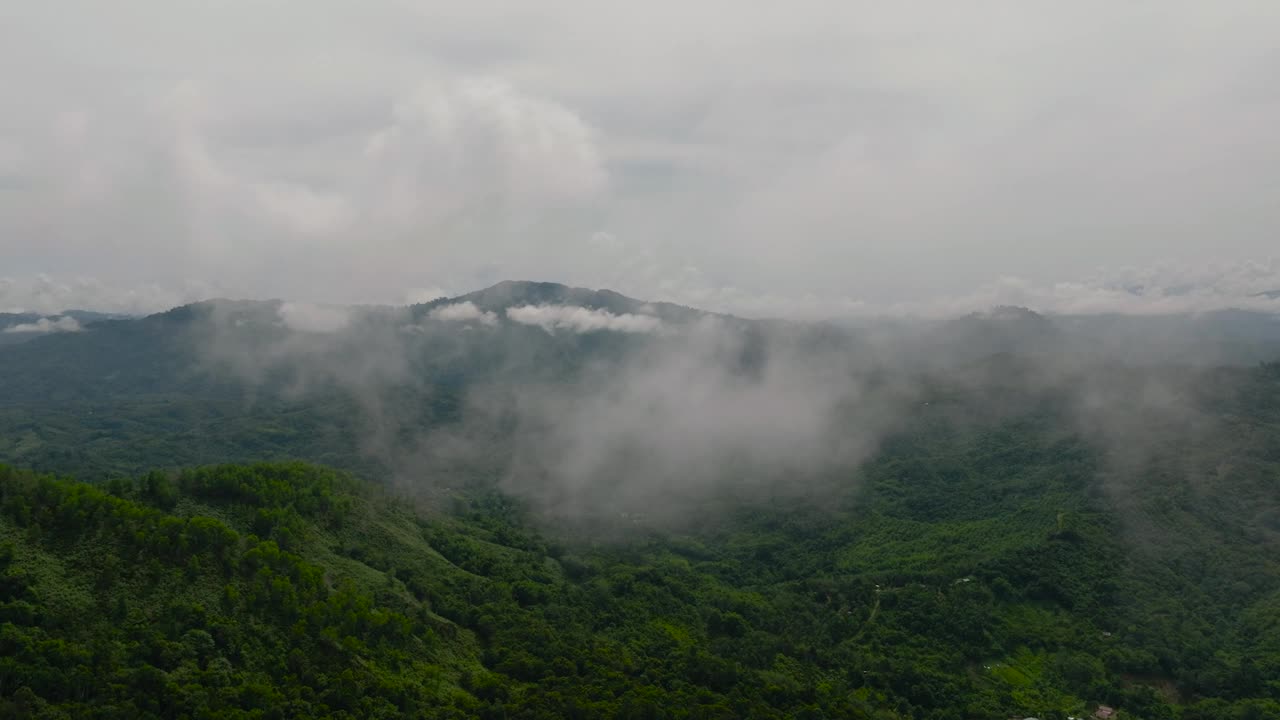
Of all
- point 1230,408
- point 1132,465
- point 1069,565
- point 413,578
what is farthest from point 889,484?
point 413,578

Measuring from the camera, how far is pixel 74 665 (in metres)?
44.9

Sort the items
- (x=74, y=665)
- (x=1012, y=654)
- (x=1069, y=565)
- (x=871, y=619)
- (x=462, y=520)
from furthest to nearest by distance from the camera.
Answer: (x=462, y=520) < (x=1069, y=565) < (x=871, y=619) < (x=1012, y=654) < (x=74, y=665)

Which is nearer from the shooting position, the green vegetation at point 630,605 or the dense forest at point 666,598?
the green vegetation at point 630,605

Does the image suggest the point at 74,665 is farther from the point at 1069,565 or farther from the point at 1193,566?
the point at 1193,566

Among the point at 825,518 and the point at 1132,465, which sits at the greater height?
the point at 1132,465

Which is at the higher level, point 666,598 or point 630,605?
point 630,605

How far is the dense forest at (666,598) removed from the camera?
170 ft

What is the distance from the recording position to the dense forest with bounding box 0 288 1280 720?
5169cm

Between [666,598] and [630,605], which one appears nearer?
[630,605]

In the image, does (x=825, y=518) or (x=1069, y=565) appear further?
(x=825, y=518)

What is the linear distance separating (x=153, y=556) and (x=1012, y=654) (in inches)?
3663

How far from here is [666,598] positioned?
96.3 meters

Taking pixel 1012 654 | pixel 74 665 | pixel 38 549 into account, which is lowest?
pixel 1012 654

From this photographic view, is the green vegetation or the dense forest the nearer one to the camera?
the green vegetation
